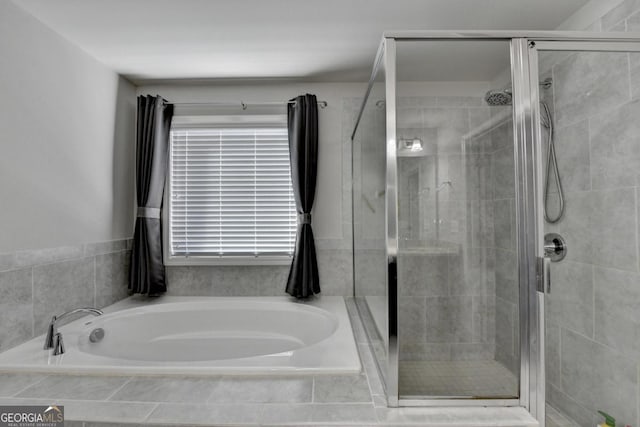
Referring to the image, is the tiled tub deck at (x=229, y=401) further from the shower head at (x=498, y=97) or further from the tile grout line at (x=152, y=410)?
the shower head at (x=498, y=97)

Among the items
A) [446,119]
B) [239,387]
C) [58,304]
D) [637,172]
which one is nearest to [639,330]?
[637,172]

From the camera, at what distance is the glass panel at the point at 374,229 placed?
1.26 metres

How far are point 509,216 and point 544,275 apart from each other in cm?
25

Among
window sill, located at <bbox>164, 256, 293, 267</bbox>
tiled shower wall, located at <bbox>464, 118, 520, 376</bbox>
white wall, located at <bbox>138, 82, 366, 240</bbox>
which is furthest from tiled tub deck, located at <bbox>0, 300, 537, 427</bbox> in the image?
white wall, located at <bbox>138, 82, 366, 240</bbox>

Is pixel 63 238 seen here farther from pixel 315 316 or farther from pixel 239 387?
pixel 315 316

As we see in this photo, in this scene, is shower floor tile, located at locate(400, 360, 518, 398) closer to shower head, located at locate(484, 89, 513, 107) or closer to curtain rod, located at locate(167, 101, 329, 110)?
shower head, located at locate(484, 89, 513, 107)

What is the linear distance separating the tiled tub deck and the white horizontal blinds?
1.30 m

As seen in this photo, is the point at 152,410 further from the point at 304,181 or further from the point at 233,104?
the point at 233,104

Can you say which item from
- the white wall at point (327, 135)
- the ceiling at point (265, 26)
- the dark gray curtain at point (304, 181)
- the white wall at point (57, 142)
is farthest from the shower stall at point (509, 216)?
the white wall at point (57, 142)

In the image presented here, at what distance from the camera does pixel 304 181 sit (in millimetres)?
2395

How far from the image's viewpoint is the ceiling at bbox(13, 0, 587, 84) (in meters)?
1.61

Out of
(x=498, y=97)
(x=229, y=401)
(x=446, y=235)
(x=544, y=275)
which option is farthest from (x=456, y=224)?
(x=229, y=401)

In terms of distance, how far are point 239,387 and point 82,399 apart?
561 millimetres

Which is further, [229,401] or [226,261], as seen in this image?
[226,261]
